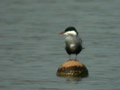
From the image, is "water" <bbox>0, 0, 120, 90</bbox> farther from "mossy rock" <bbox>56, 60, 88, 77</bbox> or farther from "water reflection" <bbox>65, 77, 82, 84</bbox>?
"mossy rock" <bbox>56, 60, 88, 77</bbox>

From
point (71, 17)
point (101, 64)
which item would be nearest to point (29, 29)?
point (71, 17)

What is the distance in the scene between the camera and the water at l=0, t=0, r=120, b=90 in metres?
20.9

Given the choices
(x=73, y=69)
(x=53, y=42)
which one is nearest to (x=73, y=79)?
(x=73, y=69)

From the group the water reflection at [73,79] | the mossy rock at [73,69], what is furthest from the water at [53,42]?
the mossy rock at [73,69]

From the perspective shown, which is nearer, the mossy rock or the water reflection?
the mossy rock

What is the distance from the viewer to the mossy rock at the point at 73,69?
2070 centimetres

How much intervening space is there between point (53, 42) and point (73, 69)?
31.7ft

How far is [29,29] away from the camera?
35125 mm

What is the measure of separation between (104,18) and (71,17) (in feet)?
7.27

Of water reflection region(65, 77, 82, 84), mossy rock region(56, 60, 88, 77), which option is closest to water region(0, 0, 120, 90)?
water reflection region(65, 77, 82, 84)

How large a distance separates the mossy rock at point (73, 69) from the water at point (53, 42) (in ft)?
0.64

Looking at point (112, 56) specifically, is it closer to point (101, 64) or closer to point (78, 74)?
→ point (101, 64)

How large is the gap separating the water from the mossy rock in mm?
194

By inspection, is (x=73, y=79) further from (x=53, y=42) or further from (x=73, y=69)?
(x=53, y=42)
